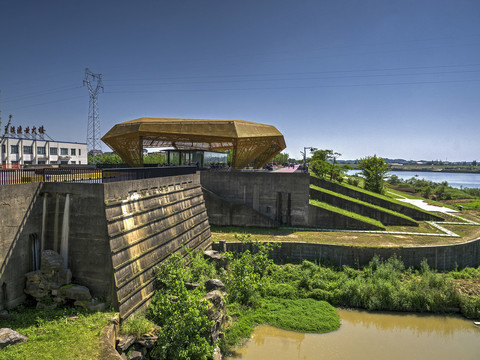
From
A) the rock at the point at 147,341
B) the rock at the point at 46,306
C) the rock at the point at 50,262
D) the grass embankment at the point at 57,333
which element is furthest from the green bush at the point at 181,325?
the rock at the point at 50,262

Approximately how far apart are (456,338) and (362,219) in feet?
38.5

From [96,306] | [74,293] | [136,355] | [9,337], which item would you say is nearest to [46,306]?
[74,293]

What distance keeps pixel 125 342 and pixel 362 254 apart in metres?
14.6

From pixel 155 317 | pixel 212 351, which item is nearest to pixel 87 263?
pixel 155 317

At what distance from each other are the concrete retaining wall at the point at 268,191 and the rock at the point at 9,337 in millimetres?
16587

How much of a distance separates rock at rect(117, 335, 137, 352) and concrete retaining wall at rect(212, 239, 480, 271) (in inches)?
390

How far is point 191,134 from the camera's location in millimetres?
27328

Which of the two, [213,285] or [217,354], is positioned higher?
[213,285]

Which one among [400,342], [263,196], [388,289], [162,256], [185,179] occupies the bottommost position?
[400,342]

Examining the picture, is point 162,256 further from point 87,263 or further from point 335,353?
point 335,353

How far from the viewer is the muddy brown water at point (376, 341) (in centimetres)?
1146

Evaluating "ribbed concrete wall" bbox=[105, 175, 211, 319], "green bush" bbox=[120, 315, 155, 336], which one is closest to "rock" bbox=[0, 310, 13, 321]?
"ribbed concrete wall" bbox=[105, 175, 211, 319]

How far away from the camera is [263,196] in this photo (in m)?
24.8

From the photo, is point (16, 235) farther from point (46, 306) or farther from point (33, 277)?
point (46, 306)
